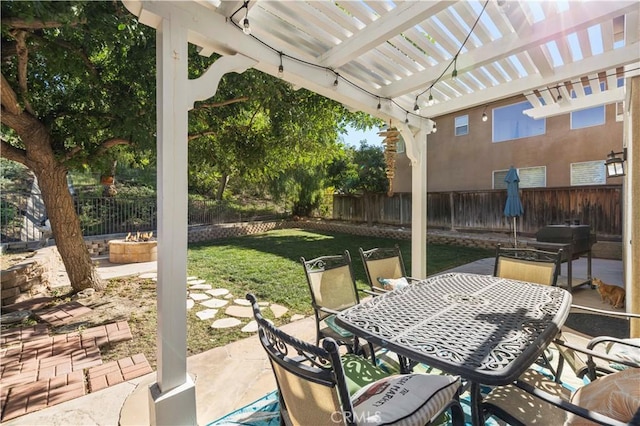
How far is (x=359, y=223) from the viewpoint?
13.1 metres

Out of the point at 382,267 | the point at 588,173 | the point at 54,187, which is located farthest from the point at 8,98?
the point at 588,173

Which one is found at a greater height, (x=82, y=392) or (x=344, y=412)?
(x=344, y=412)

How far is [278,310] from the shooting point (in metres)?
4.21

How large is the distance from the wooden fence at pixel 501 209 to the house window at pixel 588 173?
1.10m

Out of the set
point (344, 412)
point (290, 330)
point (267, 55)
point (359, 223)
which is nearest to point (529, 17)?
point (267, 55)

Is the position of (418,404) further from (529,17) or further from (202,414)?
(529,17)

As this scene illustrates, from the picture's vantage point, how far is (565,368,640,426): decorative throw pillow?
135 cm

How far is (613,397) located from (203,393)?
100 inches

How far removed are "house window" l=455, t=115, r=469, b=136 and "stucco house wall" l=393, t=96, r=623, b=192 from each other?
0.44 ft

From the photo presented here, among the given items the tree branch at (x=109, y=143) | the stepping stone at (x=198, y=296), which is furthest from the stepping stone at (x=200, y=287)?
the tree branch at (x=109, y=143)

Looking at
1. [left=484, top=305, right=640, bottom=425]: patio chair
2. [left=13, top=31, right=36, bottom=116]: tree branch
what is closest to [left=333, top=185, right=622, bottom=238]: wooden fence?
[left=484, top=305, right=640, bottom=425]: patio chair

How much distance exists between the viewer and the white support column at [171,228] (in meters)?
1.93

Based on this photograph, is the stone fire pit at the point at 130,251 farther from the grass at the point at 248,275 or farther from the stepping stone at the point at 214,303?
the stepping stone at the point at 214,303

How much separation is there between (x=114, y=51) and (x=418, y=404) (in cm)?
507
